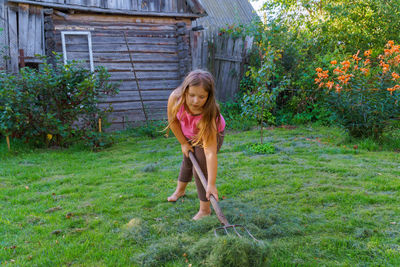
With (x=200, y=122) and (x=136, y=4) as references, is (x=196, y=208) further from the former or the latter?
(x=136, y=4)

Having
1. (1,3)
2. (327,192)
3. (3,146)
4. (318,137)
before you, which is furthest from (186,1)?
(327,192)

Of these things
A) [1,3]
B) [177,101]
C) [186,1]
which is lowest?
[177,101]

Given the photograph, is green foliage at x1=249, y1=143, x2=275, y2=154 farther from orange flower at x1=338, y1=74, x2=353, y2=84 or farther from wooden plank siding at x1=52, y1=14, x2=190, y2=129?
wooden plank siding at x1=52, y1=14, x2=190, y2=129

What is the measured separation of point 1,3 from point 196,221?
21.0 ft

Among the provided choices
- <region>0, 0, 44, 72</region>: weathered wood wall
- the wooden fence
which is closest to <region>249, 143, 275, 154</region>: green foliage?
the wooden fence

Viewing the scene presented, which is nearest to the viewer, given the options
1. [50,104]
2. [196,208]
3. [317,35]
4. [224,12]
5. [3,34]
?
[196,208]

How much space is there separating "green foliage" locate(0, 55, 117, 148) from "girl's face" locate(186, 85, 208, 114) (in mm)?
3485

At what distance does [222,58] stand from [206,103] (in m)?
7.10

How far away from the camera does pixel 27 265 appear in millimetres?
2266

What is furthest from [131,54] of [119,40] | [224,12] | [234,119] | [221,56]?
[224,12]

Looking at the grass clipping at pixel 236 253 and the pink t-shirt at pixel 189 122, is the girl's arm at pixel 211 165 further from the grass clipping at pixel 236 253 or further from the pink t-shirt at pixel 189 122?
the grass clipping at pixel 236 253

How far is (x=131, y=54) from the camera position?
333 inches

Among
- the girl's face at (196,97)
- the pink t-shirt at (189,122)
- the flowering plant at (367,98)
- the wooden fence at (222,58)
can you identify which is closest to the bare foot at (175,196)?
the pink t-shirt at (189,122)

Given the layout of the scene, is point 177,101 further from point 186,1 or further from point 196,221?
point 186,1
